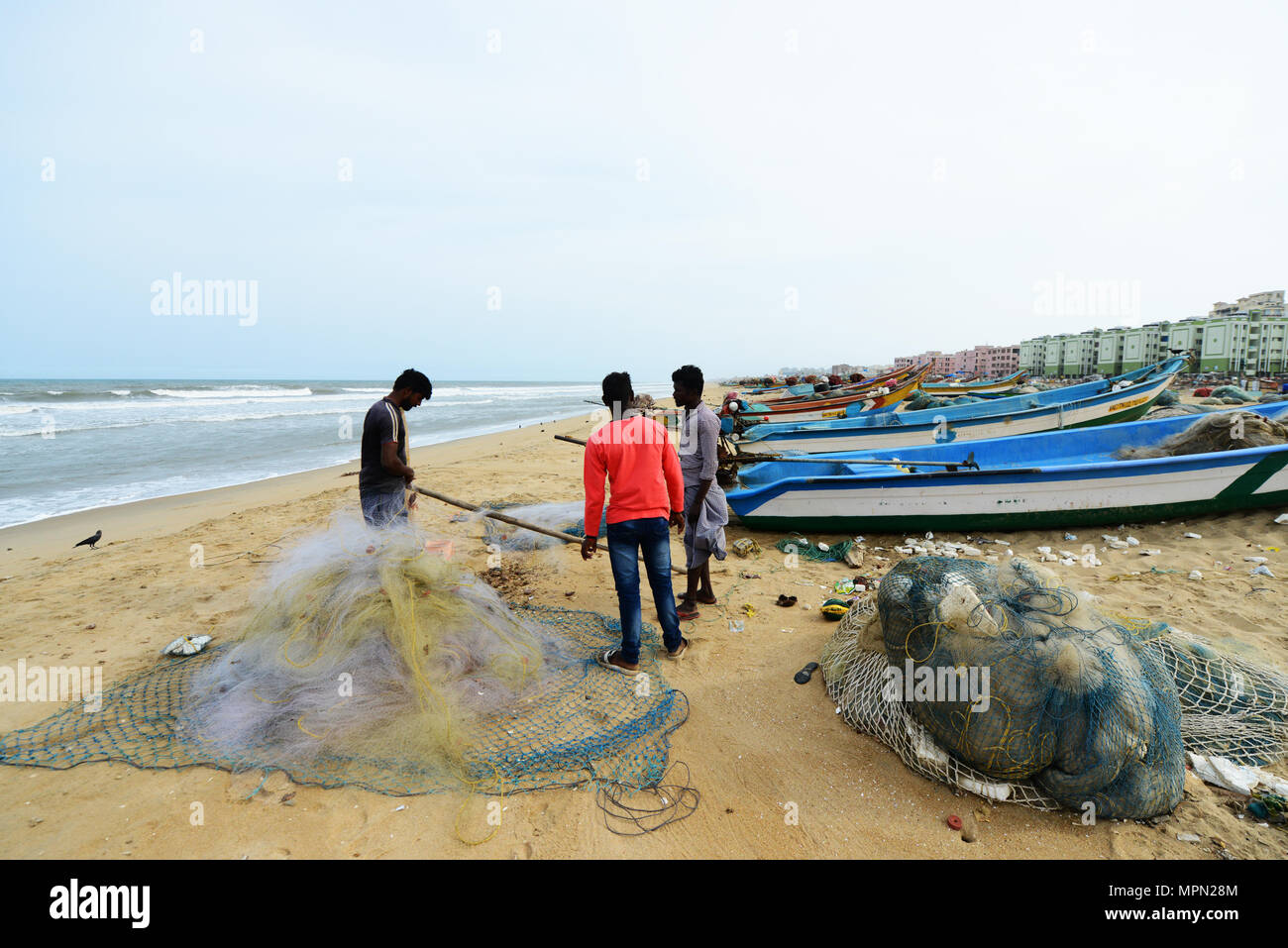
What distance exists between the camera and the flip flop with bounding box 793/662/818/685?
3582 millimetres

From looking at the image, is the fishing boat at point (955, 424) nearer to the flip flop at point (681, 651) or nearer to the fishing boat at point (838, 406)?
the fishing boat at point (838, 406)

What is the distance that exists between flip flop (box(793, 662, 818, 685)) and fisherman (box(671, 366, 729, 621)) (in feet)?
3.71

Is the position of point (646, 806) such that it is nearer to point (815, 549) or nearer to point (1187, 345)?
point (815, 549)

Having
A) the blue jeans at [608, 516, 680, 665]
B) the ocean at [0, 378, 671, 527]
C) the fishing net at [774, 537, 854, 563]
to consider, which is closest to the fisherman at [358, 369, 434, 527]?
the blue jeans at [608, 516, 680, 665]

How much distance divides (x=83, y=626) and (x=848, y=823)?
234 inches

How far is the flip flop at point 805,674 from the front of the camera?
141 inches

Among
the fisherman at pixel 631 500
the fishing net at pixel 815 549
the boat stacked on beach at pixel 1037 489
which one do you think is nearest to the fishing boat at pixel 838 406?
the boat stacked on beach at pixel 1037 489

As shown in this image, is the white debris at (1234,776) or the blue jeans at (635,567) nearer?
the white debris at (1234,776)

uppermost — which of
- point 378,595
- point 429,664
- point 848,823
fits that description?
point 378,595

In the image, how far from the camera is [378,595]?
136 inches

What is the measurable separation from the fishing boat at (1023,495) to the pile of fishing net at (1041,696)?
3206mm

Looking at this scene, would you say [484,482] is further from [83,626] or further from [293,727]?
[293,727]

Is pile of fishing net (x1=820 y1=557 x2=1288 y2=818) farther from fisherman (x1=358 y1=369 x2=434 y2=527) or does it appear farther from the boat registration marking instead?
the boat registration marking
